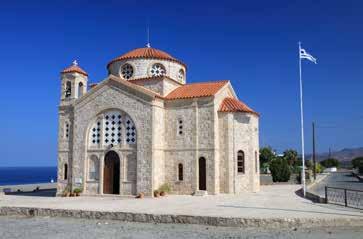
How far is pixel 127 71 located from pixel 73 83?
4.60 m

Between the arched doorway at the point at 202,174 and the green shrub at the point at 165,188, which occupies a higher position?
the arched doorway at the point at 202,174

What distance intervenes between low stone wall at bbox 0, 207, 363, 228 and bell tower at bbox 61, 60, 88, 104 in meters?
12.8

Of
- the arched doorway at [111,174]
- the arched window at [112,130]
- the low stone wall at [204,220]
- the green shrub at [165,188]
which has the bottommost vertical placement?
the low stone wall at [204,220]

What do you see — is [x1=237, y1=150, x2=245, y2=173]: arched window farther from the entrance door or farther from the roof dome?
the roof dome

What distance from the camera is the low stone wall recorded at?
Result: 15.3 m

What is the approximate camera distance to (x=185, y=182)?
27625 millimetres

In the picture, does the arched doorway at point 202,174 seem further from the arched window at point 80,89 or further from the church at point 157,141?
the arched window at point 80,89

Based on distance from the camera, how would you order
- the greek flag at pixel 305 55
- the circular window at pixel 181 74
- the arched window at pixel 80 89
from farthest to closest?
the circular window at pixel 181 74 < the arched window at pixel 80 89 < the greek flag at pixel 305 55

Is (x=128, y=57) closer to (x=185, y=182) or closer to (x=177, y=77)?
(x=177, y=77)

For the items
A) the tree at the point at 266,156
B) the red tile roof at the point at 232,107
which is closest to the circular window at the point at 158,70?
the red tile roof at the point at 232,107

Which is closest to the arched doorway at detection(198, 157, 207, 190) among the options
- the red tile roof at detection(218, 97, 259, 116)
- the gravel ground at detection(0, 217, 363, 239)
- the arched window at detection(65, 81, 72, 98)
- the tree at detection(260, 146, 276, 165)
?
the red tile roof at detection(218, 97, 259, 116)

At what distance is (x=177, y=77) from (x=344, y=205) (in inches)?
725

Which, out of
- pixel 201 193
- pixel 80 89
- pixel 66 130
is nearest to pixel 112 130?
pixel 66 130

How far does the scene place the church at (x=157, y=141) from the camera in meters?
27.3
